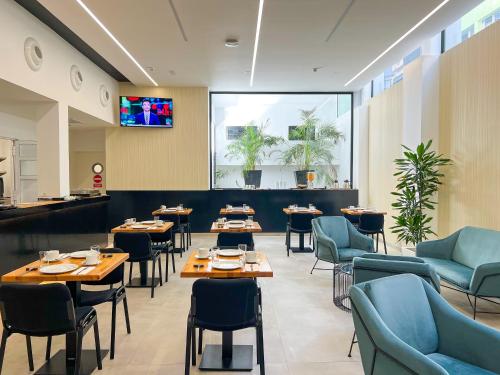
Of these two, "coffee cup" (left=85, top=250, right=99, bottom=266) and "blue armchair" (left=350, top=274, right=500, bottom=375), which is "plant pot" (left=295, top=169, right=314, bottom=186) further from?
"blue armchair" (left=350, top=274, right=500, bottom=375)

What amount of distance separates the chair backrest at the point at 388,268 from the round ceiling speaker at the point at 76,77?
5.87m

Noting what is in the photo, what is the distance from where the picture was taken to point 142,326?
12.4 ft

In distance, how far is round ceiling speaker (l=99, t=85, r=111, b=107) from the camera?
7.87 m

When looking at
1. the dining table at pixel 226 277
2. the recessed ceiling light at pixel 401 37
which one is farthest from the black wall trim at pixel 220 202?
the dining table at pixel 226 277

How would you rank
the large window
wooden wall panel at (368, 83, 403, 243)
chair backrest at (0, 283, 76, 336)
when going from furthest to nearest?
the large window < wooden wall panel at (368, 83, 403, 243) < chair backrest at (0, 283, 76, 336)

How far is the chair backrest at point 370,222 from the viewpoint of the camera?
6.79 m

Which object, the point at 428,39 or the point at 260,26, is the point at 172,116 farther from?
the point at 428,39

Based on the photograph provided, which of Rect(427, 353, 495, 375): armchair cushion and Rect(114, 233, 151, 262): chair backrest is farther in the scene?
Rect(114, 233, 151, 262): chair backrest

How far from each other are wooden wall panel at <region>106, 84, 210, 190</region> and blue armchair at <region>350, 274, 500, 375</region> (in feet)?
23.1

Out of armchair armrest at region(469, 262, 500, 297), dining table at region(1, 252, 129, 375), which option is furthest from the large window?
dining table at region(1, 252, 129, 375)

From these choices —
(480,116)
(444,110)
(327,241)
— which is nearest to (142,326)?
(327,241)

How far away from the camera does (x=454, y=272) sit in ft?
13.6

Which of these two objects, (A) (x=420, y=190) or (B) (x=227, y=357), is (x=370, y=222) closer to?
(A) (x=420, y=190)

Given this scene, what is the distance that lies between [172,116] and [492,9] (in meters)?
6.55
